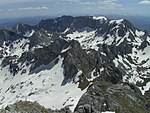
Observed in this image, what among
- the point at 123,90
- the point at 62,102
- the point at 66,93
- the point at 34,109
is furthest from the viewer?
the point at 66,93

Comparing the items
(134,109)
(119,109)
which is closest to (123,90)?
(134,109)

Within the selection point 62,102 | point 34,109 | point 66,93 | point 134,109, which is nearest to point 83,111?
point 134,109

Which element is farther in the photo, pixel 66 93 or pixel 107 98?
pixel 66 93

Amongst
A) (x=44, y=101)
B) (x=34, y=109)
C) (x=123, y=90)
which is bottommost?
(x=44, y=101)

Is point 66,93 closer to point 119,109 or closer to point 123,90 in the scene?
point 123,90

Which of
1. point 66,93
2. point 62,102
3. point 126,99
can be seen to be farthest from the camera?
point 66,93

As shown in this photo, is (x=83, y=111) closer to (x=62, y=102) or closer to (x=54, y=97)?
(x=62, y=102)

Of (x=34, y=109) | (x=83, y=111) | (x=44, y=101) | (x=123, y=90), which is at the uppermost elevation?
(x=34, y=109)

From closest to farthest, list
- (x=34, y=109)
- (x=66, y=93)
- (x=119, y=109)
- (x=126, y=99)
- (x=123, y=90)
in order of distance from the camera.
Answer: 1. (x=34, y=109)
2. (x=119, y=109)
3. (x=126, y=99)
4. (x=123, y=90)
5. (x=66, y=93)

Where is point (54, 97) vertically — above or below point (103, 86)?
below
